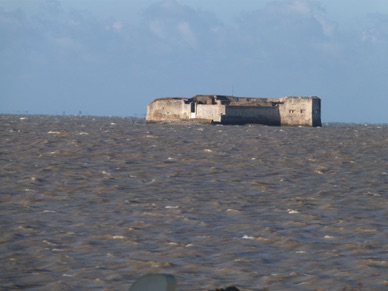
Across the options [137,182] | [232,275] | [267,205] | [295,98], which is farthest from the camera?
[295,98]

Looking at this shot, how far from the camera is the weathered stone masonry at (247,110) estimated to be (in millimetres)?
66938

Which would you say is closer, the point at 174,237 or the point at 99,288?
the point at 99,288

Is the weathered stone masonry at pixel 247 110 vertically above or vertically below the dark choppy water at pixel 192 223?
above

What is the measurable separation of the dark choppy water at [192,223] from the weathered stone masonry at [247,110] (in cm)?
3815

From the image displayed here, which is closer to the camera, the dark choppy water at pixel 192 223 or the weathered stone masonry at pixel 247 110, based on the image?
the dark choppy water at pixel 192 223

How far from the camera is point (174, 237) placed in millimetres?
14578

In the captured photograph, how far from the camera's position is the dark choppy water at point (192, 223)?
478 inches

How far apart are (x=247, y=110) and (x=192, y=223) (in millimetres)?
52332

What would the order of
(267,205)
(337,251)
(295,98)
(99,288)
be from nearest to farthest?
(99,288) < (337,251) < (267,205) < (295,98)

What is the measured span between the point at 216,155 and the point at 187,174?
6991 mm

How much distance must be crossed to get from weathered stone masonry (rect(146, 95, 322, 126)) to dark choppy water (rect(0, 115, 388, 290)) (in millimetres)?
38150

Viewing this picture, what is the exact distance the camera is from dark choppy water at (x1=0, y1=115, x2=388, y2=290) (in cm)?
1215

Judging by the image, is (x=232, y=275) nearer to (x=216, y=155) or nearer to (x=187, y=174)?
(x=187, y=174)

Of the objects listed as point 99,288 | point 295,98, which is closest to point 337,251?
point 99,288
